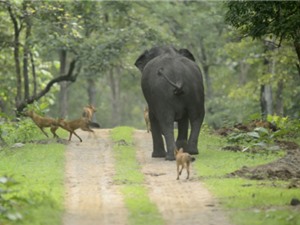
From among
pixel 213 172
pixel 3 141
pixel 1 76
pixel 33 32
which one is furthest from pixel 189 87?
pixel 1 76

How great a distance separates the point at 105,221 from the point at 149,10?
3803 cm

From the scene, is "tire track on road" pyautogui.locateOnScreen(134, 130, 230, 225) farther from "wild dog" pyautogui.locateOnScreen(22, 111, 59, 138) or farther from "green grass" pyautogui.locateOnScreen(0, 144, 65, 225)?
"wild dog" pyautogui.locateOnScreen(22, 111, 59, 138)

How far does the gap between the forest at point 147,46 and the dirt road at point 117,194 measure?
3.69 meters

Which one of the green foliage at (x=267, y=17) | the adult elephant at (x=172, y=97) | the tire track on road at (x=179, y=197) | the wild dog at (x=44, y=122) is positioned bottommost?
the tire track on road at (x=179, y=197)

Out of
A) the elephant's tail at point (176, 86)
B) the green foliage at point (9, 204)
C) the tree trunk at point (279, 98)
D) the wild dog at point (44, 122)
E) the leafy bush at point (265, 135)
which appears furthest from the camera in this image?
the tree trunk at point (279, 98)

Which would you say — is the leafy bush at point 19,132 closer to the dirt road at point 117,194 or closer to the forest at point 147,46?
the forest at point 147,46

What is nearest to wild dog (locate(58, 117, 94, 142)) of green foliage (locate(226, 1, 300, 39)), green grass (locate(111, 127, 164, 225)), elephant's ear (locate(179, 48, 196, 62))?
green grass (locate(111, 127, 164, 225))

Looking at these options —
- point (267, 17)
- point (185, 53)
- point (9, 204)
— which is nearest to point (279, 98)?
point (185, 53)

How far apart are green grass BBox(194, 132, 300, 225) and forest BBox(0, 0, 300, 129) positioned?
2.80 meters

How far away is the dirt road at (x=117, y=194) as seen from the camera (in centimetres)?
1242

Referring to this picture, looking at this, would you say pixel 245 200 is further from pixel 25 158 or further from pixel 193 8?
pixel 193 8

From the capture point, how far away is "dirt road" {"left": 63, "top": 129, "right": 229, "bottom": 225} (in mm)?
12422

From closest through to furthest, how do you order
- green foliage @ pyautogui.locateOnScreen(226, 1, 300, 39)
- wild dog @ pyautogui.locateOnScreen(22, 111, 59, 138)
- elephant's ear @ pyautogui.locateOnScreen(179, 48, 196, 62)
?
green foliage @ pyautogui.locateOnScreen(226, 1, 300, 39), elephant's ear @ pyautogui.locateOnScreen(179, 48, 196, 62), wild dog @ pyautogui.locateOnScreen(22, 111, 59, 138)

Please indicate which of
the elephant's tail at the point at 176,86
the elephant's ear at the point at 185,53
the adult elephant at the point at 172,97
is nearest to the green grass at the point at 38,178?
the adult elephant at the point at 172,97
